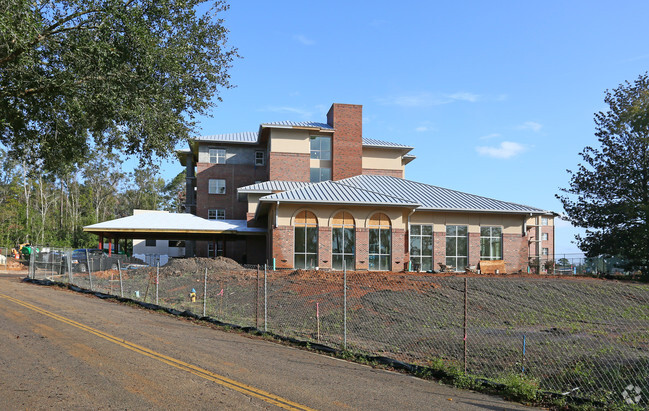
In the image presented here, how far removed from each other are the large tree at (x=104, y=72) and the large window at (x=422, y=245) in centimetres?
2272

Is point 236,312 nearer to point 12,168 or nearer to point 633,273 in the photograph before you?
point 633,273

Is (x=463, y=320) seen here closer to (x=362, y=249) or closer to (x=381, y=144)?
(x=362, y=249)

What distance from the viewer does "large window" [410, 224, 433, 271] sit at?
36000 millimetres

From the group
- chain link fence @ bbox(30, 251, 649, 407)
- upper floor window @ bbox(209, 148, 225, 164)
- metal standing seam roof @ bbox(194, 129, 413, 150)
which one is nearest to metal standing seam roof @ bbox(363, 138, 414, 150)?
metal standing seam roof @ bbox(194, 129, 413, 150)

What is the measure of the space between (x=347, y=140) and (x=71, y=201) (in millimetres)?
61651

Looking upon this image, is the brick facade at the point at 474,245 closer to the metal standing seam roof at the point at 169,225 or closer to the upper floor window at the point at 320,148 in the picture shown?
the metal standing seam roof at the point at 169,225

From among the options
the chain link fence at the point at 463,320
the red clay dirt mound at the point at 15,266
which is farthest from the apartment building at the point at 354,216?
the red clay dirt mound at the point at 15,266

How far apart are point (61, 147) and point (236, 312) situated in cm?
792

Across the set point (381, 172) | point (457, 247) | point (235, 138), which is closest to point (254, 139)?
point (235, 138)

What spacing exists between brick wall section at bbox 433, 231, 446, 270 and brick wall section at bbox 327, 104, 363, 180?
12.8 meters

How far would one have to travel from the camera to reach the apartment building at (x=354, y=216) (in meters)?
32.9

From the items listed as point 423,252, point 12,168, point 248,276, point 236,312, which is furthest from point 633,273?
point 12,168

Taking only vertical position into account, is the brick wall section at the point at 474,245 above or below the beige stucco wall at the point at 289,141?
below

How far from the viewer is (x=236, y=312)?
18.6m
